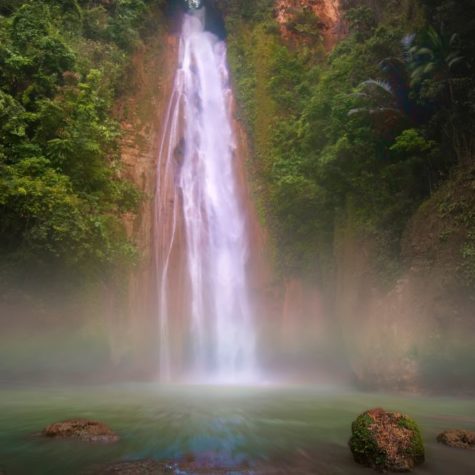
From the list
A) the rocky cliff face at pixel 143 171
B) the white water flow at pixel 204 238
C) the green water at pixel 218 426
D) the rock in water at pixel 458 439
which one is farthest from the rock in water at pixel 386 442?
the rocky cliff face at pixel 143 171

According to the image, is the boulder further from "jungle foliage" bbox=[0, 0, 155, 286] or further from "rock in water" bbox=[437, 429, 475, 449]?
"jungle foliage" bbox=[0, 0, 155, 286]

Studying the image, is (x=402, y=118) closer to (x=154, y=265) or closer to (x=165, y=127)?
(x=154, y=265)

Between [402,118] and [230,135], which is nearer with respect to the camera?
[402,118]

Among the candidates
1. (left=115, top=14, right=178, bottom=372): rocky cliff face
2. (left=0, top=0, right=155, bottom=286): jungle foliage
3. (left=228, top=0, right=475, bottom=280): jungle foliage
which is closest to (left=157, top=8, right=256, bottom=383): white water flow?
(left=115, top=14, right=178, bottom=372): rocky cliff face

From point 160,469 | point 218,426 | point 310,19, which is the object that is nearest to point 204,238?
point 218,426

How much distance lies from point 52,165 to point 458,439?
40.3ft

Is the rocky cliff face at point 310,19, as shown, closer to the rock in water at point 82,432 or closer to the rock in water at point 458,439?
the rock in water at point 458,439

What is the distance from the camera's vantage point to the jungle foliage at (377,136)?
13742 millimetres

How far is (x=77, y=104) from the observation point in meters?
14.7

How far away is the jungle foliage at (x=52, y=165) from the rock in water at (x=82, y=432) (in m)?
6.80

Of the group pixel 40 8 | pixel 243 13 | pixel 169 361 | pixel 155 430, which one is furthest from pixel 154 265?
pixel 243 13

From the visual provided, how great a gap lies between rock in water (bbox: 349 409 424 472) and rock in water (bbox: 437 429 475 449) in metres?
1.06

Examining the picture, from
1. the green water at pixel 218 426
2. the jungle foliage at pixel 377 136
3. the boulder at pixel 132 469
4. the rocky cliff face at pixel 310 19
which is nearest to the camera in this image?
the boulder at pixel 132 469

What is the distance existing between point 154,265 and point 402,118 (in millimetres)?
11078
